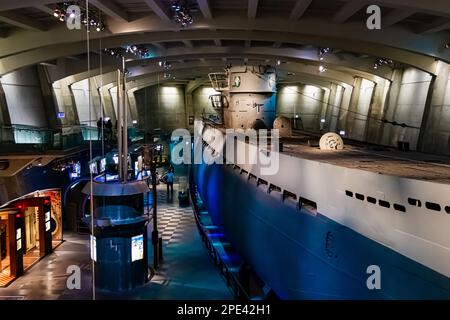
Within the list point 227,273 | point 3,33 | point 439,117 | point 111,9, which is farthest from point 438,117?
point 3,33

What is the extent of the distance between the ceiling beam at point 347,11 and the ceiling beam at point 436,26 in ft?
8.73

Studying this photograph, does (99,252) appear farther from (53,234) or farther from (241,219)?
(53,234)

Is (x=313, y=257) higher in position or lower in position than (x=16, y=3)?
lower

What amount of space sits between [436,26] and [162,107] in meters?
33.9

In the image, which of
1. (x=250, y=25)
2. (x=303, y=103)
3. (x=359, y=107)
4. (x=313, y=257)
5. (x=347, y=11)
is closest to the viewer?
(x=313, y=257)

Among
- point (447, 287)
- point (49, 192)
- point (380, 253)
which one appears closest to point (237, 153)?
point (49, 192)

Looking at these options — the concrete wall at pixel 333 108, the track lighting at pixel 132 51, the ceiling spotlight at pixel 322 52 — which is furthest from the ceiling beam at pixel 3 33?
the concrete wall at pixel 333 108

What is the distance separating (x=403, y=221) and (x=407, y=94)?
17202mm

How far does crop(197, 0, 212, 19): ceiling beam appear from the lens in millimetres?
12862

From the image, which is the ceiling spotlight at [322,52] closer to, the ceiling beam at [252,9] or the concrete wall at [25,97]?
the ceiling beam at [252,9]

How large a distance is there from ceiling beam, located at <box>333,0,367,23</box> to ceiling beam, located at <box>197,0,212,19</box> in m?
4.13

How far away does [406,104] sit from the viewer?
21.1 metres

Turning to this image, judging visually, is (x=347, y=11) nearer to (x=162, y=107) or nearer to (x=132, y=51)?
(x=132, y=51)

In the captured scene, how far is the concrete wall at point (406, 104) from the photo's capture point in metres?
19.6
